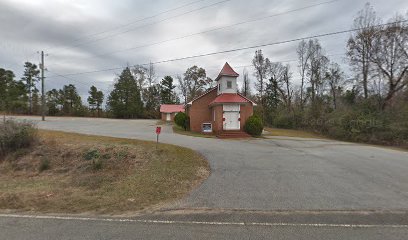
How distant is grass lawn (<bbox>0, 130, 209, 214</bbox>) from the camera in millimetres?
6496

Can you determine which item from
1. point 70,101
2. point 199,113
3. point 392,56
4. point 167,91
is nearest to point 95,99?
point 70,101

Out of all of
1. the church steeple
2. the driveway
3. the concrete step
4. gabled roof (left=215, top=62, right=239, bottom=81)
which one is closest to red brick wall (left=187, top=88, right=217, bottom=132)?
the church steeple

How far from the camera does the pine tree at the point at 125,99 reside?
61.6 m

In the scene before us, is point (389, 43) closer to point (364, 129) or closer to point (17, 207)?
point (364, 129)

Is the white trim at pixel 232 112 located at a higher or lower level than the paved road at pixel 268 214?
higher

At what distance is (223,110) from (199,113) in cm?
368

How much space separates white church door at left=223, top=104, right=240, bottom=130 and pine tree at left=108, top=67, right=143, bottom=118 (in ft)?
138

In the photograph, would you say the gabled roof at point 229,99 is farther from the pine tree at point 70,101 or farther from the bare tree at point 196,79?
the pine tree at point 70,101

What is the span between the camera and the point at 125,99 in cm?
6225

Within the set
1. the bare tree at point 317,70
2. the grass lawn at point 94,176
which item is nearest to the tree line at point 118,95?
the bare tree at point 317,70

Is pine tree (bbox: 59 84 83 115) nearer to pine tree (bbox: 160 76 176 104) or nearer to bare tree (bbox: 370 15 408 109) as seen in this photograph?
pine tree (bbox: 160 76 176 104)

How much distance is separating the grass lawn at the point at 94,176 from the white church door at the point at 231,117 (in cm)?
1213

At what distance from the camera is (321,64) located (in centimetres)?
4494

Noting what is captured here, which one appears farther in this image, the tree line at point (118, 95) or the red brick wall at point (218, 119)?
the tree line at point (118, 95)
